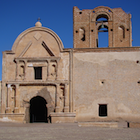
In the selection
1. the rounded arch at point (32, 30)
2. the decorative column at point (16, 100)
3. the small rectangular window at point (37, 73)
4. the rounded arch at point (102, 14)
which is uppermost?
the rounded arch at point (102, 14)

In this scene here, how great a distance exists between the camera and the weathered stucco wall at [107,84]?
17.7 meters

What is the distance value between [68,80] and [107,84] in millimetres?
2692

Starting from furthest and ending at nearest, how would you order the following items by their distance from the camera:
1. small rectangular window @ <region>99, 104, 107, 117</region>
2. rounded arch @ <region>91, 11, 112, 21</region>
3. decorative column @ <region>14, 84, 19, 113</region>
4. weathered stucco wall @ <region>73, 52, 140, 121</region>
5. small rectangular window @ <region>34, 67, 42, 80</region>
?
rounded arch @ <region>91, 11, 112, 21</region> < small rectangular window @ <region>34, 67, 42, 80</region> < small rectangular window @ <region>99, 104, 107, 117</region> < decorative column @ <region>14, 84, 19, 113</region> < weathered stucco wall @ <region>73, 52, 140, 121</region>

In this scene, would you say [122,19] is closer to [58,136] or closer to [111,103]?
[111,103]

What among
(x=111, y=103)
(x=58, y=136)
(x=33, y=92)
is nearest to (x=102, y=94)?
(x=111, y=103)

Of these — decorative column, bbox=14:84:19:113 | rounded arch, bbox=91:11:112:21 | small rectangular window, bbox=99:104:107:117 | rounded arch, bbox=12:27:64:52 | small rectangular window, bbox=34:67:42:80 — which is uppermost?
rounded arch, bbox=91:11:112:21

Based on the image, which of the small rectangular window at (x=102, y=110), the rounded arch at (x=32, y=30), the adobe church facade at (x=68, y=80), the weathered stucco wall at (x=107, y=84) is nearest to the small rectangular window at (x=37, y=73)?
the adobe church facade at (x=68, y=80)

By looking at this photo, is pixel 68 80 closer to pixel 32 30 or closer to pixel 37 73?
pixel 37 73

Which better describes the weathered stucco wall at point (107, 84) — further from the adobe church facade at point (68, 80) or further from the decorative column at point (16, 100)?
the decorative column at point (16, 100)

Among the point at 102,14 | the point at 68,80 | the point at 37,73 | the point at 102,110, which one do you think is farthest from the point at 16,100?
the point at 102,14

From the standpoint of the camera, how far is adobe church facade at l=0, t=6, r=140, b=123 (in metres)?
17.8

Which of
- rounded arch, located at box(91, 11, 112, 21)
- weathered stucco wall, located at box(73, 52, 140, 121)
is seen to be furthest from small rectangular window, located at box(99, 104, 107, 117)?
rounded arch, located at box(91, 11, 112, 21)

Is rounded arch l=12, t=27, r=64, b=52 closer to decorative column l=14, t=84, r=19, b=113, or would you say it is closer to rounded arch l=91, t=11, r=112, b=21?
decorative column l=14, t=84, r=19, b=113

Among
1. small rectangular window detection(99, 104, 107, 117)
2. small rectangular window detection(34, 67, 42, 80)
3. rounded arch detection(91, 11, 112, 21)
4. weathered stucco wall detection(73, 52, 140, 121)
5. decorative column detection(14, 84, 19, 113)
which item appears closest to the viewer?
weathered stucco wall detection(73, 52, 140, 121)
